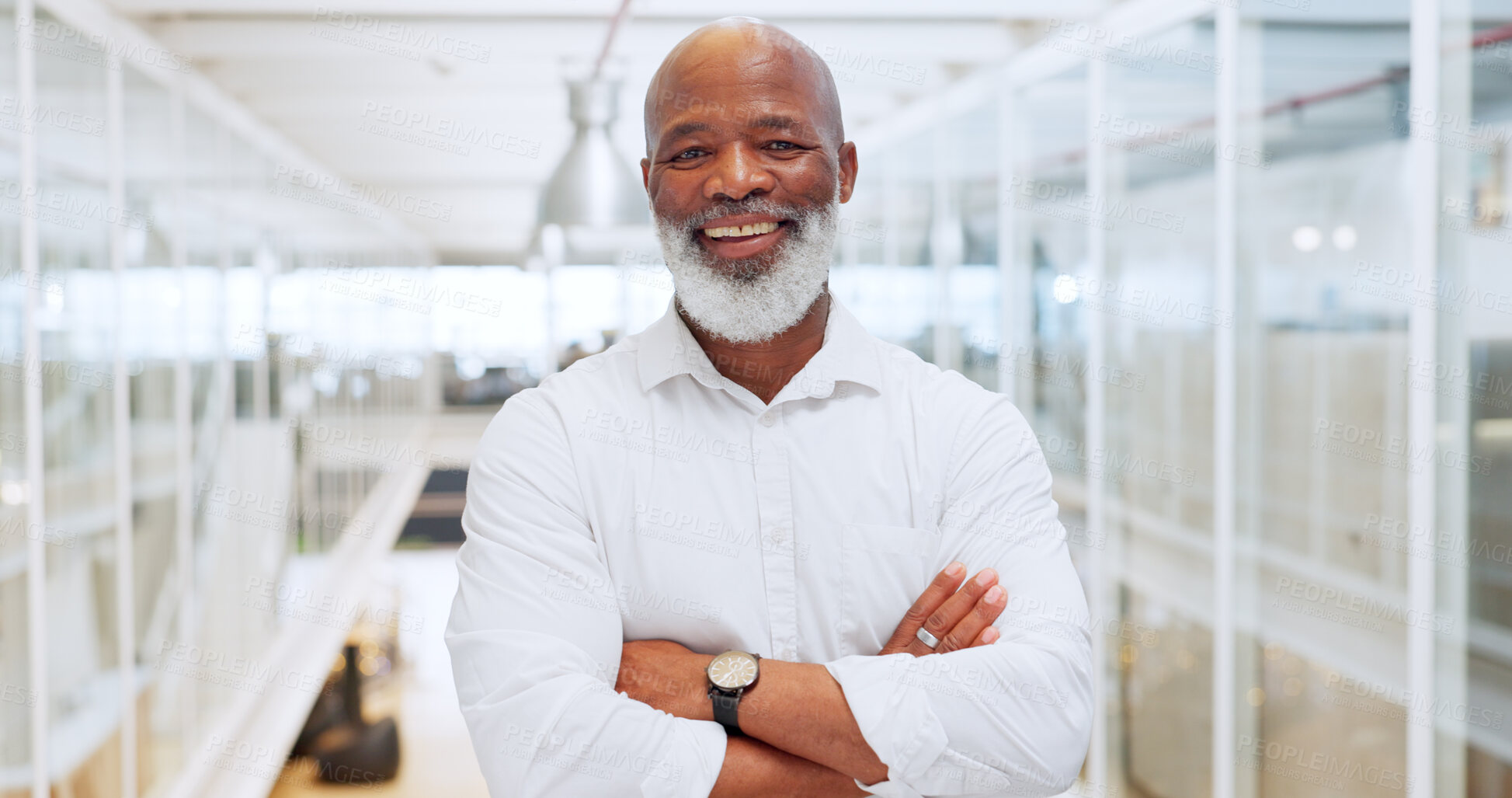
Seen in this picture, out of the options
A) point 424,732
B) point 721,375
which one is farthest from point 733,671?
point 424,732

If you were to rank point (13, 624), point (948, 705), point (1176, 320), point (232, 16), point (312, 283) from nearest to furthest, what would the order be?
point (948, 705)
point (13, 624)
point (1176, 320)
point (232, 16)
point (312, 283)

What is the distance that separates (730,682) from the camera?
111 cm

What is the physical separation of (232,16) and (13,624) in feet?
7.65

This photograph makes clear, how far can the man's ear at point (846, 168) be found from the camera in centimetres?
128

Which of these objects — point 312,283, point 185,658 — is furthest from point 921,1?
point 312,283

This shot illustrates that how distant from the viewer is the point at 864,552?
124cm

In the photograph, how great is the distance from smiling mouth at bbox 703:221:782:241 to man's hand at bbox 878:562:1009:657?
43 centimetres

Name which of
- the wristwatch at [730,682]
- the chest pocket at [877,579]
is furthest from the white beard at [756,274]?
the wristwatch at [730,682]

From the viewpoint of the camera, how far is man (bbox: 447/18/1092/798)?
1.09 metres

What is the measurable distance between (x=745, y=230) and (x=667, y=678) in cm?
49

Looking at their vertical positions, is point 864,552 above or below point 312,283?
below

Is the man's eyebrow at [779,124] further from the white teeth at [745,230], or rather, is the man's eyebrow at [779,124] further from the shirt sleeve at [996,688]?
the shirt sleeve at [996,688]

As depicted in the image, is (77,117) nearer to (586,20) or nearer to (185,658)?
(586,20)

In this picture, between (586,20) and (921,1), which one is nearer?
(921,1)
